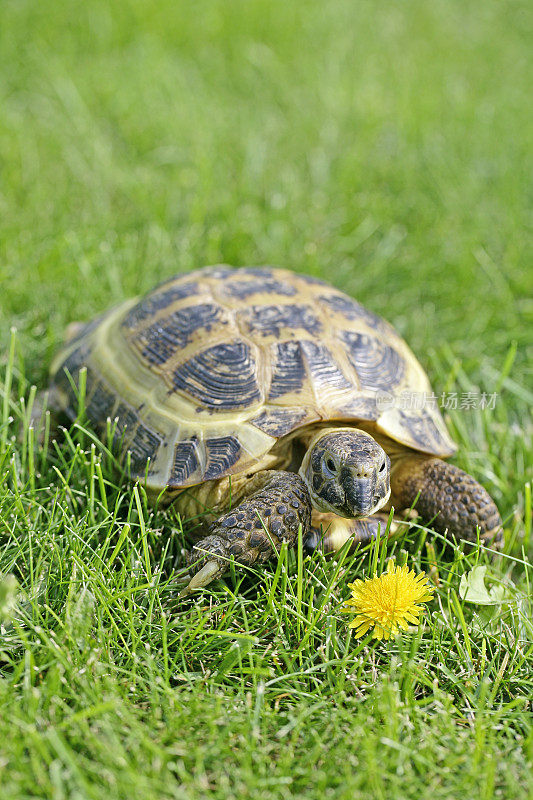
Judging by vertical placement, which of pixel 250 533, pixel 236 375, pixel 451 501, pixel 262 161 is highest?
pixel 262 161

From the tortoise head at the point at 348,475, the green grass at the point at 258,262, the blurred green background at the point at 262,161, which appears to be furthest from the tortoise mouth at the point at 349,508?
the blurred green background at the point at 262,161

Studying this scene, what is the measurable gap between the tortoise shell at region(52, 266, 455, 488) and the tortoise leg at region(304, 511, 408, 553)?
32 cm

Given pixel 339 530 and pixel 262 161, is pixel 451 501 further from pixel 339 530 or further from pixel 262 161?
pixel 262 161

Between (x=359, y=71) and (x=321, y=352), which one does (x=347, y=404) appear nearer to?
(x=321, y=352)

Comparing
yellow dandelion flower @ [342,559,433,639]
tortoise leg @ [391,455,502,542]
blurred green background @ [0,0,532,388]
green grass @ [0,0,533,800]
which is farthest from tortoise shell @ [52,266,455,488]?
blurred green background @ [0,0,532,388]

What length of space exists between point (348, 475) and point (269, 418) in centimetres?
41

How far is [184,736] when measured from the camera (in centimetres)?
196

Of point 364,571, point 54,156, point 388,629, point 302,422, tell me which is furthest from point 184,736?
point 54,156

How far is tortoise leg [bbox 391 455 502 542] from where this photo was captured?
2752mm

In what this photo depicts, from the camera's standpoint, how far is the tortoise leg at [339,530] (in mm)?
2537

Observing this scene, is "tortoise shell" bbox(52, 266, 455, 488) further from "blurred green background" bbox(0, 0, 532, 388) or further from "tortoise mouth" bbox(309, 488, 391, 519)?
"blurred green background" bbox(0, 0, 532, 388)

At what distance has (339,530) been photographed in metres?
2.57

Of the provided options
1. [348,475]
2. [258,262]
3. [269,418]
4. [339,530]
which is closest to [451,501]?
[339,530]

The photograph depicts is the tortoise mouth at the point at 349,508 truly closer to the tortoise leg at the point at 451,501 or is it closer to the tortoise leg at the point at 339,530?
the tortoise leg at the point at 339,530
